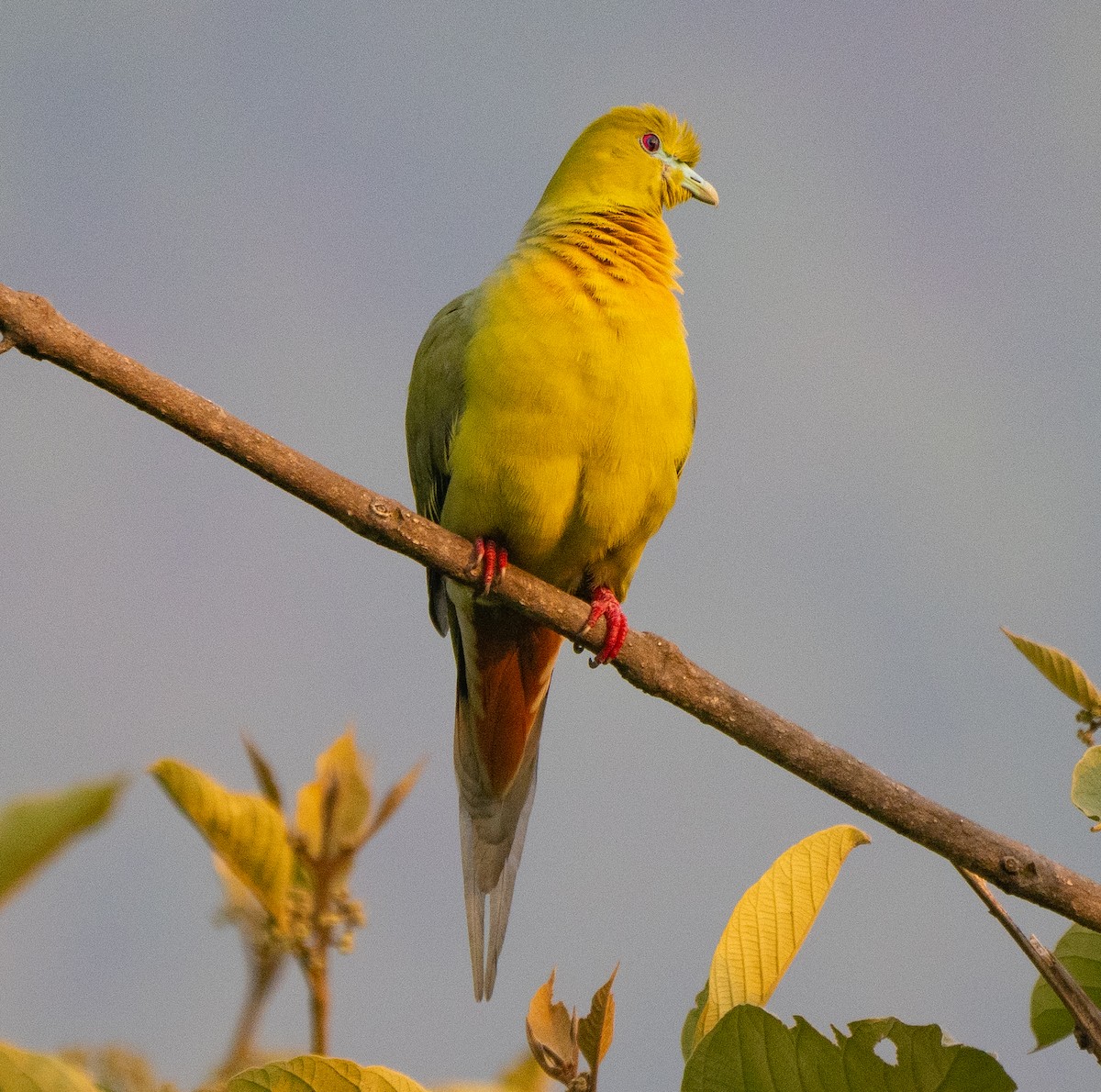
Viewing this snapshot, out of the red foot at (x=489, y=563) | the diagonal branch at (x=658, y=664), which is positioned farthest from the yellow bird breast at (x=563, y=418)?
the diagonal branch at (x=658, y=664)

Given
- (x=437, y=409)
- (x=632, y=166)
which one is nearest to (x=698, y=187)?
(x=632, y=166)

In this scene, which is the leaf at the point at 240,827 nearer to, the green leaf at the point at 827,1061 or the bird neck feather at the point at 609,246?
the green leaf at the point at 827,1061

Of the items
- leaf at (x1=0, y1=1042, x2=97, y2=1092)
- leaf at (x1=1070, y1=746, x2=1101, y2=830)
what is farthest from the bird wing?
leaf at (x1=0, y1=1042, x2=97, y2=1092)

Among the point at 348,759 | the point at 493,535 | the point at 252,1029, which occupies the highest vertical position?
the point at 493,535

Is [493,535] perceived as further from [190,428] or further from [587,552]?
[190,428]

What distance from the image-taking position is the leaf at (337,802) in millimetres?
2236

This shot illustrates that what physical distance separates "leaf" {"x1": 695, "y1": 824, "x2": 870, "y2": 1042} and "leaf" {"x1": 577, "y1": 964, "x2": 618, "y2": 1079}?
182mm

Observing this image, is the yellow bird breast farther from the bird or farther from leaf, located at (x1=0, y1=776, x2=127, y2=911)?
leaf, located at (x1=0, y1=776, x2=127, y2=911)

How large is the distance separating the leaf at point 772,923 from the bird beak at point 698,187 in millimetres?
3111

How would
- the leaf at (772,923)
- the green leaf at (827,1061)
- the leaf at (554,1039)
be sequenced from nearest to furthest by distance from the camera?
the green leaf at (827,1061), the leaf at (554,1039), the leaf at (772,923)

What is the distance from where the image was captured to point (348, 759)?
7.84ft

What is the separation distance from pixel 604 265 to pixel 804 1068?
2.57 meters

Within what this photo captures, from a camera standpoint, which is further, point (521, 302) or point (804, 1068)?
point (521, 302)

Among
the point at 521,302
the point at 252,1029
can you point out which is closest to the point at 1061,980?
the point at 252,1029
